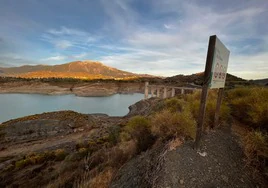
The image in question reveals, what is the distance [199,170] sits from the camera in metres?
2.18

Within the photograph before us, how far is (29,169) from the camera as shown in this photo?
6.66m

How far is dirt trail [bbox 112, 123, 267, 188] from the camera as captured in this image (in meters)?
2.00

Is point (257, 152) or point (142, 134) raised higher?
point (257, 152)

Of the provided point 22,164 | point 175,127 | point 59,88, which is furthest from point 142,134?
point 59,88

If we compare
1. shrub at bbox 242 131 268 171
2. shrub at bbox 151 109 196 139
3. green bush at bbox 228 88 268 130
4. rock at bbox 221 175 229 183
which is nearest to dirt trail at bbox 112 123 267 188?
rock at bbox 221 175 229 183

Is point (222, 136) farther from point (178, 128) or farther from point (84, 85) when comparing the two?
point (84, 85)

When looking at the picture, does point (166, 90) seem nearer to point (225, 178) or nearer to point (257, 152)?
point (257, 152)

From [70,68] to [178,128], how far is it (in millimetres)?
209018

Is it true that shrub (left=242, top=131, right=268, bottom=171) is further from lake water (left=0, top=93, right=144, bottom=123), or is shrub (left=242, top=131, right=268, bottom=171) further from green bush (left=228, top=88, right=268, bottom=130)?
lake water (left=0, top=93, right=144, bottom=123)

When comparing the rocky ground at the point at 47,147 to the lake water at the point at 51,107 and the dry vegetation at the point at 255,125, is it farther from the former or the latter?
the lake water at the point at 51,107

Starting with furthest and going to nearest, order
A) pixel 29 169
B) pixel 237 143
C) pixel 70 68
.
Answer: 1. pixel 70 68
2. pixel 29 169
3. pixel 237 143

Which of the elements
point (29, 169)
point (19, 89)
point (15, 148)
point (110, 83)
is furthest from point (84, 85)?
point (29, 169)

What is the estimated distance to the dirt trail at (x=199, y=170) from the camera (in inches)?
78.7

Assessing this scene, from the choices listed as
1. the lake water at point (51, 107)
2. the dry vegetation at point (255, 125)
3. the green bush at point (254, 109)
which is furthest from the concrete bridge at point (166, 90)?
the dry vegetation at point (255, 125)
